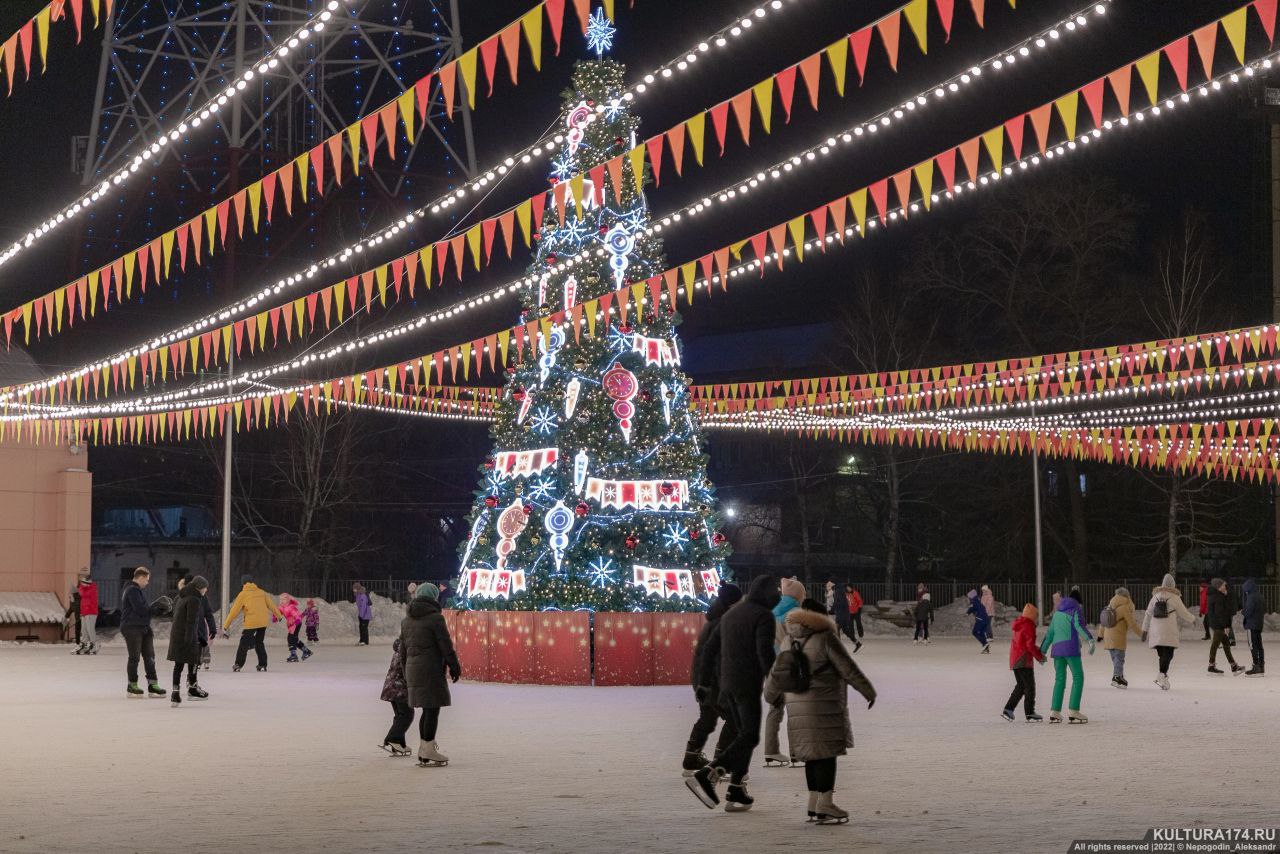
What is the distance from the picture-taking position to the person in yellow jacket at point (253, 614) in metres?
23.4

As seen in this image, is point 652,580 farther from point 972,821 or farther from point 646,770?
point 972,821

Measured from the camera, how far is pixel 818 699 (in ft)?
30.7

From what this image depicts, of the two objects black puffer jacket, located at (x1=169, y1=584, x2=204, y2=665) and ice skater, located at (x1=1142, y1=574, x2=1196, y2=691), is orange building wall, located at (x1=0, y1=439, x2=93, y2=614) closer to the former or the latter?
black puffer jacket, located at (x1=169, y1=584, x2=204, y2=665)

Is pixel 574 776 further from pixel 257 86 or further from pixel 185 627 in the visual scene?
pixel 257 86

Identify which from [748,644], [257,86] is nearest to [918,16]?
[748,644]

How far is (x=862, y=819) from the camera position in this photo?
9.17m

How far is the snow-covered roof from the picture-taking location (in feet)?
114

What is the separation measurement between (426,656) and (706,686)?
2558 millimetres

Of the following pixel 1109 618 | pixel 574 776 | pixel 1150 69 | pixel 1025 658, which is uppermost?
pixel 1150 69

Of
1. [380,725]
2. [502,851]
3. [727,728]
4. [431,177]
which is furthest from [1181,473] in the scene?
[502,851]

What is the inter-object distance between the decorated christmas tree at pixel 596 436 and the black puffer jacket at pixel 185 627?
17.9 ft

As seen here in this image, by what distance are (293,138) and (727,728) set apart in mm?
30542

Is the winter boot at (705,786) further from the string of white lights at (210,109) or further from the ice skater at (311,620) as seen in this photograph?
the ice skater at (311,620)

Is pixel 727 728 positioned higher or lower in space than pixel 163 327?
lower
